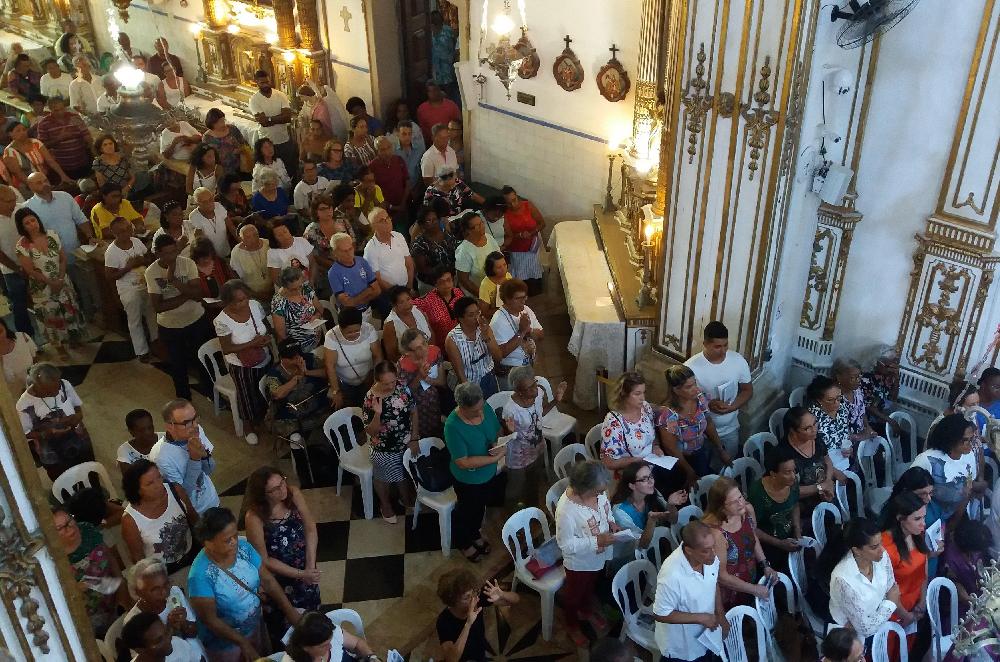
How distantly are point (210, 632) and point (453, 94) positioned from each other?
7711 millimetres

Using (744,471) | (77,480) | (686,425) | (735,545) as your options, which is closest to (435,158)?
(686,425)

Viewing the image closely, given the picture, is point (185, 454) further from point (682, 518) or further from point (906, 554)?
point (906, 554)

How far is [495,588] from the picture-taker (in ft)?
14.3

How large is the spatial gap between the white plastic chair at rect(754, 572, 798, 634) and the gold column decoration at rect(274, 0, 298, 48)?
856 centimetres

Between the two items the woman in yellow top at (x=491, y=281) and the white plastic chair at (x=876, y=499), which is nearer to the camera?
the white plastic chair at (x=876, y=499)

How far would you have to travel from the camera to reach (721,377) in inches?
229

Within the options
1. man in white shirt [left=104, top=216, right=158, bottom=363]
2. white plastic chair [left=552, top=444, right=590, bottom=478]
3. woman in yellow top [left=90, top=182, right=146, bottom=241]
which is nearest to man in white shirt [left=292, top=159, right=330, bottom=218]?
woman in yellow top [left=90, top=182, right=146, bottom=241]

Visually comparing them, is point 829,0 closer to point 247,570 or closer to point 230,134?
point 247,570

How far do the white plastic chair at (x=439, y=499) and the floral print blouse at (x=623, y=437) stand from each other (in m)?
0.98

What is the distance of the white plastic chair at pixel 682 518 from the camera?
16.4 feet

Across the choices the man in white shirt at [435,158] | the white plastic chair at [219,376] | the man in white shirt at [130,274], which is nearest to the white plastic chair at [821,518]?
the white plastic chair at [219,376]

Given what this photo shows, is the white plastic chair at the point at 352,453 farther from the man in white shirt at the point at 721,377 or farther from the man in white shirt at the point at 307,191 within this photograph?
the man in white shirt at the point at 307,191

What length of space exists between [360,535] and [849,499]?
3.04 meters

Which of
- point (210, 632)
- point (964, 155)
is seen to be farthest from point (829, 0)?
point (210, 632)
